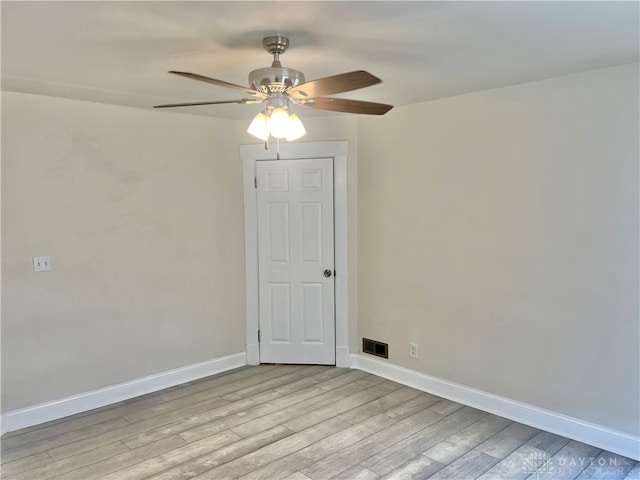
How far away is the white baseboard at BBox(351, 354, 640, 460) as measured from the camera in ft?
8.98

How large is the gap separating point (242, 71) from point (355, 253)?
6.83ft

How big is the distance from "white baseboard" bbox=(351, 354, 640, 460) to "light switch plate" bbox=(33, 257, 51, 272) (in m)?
2.74

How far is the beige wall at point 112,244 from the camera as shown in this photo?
315 cm

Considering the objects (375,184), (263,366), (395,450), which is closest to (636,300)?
(395,450)

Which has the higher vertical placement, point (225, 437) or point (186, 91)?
point (186, 91)

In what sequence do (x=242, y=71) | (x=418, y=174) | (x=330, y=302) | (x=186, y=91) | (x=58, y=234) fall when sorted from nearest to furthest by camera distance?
(x=242, y=71) → (x=186, y=91) → (x=58, y=234) → (x=418, y=174) → (x=330, y=302)

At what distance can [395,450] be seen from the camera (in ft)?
9.22

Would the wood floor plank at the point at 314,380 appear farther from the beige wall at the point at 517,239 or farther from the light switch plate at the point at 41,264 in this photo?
the light switch plate at the point at 41,264

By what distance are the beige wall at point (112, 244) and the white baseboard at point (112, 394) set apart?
0.20 feet

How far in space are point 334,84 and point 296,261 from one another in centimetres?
248

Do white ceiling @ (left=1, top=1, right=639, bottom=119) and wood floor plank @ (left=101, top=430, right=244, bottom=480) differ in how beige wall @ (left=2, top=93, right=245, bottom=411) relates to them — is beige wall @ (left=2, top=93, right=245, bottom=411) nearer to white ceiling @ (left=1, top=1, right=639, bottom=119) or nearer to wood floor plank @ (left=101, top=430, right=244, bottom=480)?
white ceiling @ (left=1, top=1, right=639, bottom=119)

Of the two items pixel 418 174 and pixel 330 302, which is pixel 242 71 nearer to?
pixel 418 174

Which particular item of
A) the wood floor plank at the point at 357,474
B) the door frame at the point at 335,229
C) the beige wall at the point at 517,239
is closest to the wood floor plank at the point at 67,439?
the door frame at the point at 335,229

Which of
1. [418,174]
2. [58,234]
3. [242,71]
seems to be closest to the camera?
[242,71]
